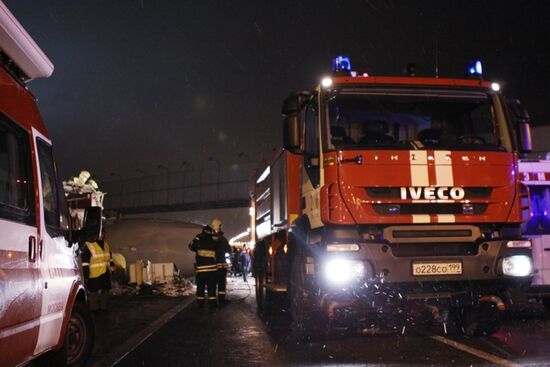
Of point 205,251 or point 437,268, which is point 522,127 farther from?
point 205,251

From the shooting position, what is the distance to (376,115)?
7.35 metres

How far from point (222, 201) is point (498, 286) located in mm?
38209

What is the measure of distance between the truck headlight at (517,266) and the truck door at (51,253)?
4.48 m

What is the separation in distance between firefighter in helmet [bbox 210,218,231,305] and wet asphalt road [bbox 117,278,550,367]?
3.83 metres

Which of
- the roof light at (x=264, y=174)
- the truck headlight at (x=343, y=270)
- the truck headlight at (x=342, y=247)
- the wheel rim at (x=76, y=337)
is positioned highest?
the roof light at (x=264, y=174)

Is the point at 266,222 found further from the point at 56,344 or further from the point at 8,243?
the point at 8,243

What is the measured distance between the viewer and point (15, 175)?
442 cm

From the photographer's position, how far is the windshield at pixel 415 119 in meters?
7.12

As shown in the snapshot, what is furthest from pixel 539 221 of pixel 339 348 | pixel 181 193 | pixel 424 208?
pixel 181 193

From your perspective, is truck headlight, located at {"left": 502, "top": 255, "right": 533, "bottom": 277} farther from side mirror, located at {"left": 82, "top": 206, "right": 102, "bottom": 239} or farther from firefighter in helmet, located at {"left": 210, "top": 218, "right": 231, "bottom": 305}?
firefighter in helmet, located at {"left": 210, "top": 218, "right": 231, "bottom": 305}

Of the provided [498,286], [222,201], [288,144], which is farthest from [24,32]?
[222,201]

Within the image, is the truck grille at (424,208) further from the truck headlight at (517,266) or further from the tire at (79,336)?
the tire at (79,336)

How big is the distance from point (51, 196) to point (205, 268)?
314 inches

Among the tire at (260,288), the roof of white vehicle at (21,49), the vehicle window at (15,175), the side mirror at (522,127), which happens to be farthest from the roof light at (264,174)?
the vehicle window at (15,175)
